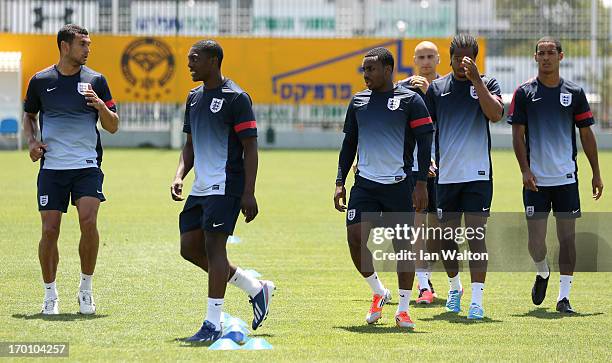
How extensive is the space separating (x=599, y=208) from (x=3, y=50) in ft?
88.2

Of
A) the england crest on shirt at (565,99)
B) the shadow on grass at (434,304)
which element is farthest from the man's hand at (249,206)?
the england crest on shirt at (565,99)

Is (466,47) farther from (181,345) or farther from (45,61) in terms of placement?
(45,61)

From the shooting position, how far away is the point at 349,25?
4412 centimetres

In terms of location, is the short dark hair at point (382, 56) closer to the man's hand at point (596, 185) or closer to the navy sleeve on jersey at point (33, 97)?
the man's hand at point (596, 185)

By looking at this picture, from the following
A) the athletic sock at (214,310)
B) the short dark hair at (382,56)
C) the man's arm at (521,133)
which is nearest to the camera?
the athletic sock at (214,310)

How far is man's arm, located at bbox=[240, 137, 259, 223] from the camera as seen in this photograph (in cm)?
845

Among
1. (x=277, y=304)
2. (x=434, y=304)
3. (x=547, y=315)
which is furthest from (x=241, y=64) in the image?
(x=547, y=315)

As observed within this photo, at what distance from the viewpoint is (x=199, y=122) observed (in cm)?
869

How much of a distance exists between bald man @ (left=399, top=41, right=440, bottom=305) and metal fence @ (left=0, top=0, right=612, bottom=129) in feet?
101

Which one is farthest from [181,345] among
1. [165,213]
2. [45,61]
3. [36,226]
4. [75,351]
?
[45,61]

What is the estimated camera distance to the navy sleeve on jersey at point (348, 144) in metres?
9.58

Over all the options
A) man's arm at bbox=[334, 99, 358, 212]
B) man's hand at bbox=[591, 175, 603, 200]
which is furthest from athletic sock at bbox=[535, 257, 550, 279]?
man's arm at bbox=[334, 99, 358, 212]

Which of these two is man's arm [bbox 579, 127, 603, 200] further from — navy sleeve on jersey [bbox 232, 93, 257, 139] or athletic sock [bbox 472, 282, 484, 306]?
navy sleeve on jersey [bbox 232, 93, 257, 139]

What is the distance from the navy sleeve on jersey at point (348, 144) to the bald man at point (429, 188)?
101 cm
